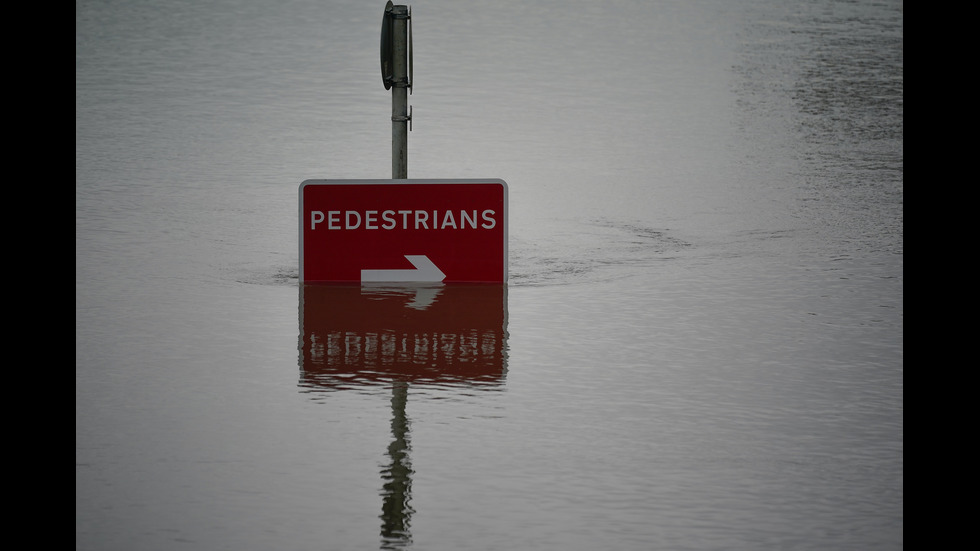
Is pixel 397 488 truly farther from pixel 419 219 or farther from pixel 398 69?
pixel 398 69

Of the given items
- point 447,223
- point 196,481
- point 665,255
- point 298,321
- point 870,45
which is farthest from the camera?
point 870,45

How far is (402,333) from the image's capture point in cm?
754

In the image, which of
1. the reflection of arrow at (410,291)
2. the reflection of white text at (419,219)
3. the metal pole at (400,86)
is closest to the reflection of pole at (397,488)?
the reflection of arrow at (410,291)

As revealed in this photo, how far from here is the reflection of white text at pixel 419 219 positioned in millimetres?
9289

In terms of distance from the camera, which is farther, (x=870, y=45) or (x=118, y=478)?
(x=870, y=45)

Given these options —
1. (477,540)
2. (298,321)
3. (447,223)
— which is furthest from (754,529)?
(447,223)

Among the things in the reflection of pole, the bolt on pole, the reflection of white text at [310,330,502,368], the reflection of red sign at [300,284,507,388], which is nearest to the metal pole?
the bolt on pole

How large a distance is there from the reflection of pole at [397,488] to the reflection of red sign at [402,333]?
772mm

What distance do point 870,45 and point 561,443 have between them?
1430 cm

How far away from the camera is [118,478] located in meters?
4.66

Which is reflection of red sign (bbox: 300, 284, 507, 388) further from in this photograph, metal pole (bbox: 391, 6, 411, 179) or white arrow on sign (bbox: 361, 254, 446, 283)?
metal pole (bbox: 391, 6, 411, 179)

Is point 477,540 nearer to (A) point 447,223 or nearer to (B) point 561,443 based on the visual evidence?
(B) point 561,443

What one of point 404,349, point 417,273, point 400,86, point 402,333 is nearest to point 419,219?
point 417,273

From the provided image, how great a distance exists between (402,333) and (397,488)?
3105 mm
